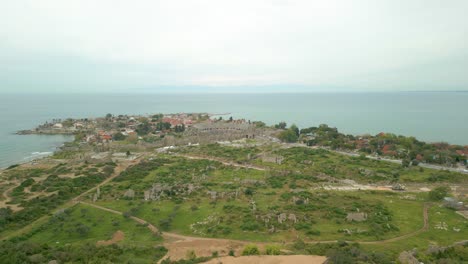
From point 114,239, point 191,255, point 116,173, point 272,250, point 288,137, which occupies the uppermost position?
point 288,137

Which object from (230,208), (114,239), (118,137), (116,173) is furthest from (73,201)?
(118,137)

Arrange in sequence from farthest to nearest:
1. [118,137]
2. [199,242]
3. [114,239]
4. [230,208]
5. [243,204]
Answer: [118,137], [243,204], [230,208], [114,239], [199,242]

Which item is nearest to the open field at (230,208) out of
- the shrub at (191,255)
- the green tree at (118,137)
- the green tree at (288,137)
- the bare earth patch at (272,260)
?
the bare earth patch at (272,260)

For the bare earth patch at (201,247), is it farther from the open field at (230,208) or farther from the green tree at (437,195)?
the green tree at (437,195)

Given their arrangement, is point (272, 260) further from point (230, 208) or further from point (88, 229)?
point (88, 229)

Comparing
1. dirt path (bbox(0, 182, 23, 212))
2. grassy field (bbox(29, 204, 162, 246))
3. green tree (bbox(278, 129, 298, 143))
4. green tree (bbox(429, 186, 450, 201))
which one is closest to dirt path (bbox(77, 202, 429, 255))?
grassy field (bbox(29, 204, 162, 246))

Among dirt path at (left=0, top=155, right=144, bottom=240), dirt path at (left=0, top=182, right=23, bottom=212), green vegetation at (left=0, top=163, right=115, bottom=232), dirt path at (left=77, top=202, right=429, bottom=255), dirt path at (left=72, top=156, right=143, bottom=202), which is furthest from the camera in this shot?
dirt path at (left=72, top=156, right=143, bottom=202)

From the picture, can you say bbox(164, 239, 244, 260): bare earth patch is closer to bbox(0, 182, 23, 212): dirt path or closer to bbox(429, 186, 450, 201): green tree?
bbox(0, 182, 23, 212): dirt path

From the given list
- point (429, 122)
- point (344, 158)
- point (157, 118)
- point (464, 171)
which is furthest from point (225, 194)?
point (429, 122)

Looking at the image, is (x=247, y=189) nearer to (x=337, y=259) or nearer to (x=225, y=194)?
(x=225, y=194)
